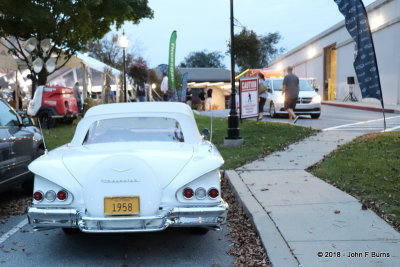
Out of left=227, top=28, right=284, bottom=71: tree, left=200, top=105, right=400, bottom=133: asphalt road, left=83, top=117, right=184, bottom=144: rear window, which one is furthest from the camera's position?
left=227, top=28, right=284, bottom=71: tree

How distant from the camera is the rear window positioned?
5352mm

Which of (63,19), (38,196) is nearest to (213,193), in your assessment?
(38,196)

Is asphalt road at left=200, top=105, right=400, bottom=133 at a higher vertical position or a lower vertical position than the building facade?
lower

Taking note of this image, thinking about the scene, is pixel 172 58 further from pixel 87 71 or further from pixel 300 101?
pixel 87 71

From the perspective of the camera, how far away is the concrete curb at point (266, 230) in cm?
403

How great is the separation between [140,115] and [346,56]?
102ft

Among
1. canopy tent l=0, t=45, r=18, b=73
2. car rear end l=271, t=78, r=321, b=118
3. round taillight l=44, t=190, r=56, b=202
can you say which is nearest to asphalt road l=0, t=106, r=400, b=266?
round taillight l=44, t=190, r=56, b=202

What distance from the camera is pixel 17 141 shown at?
6.61 metres

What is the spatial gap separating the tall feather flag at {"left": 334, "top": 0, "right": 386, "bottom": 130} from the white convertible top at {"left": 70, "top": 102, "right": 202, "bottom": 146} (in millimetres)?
5710

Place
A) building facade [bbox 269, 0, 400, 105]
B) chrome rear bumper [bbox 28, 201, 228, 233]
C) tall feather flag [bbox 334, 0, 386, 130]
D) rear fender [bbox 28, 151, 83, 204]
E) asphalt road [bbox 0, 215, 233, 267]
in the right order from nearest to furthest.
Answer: chrome rear bumper [bbox 28, 201, 228, 233] → rear fender [bbox 28, 151, 83, 204] → asphalt road [bbox 0, 215, 233, 267] → tall feather flag [bbox 334, 0, 386, 130] → building facade [bbox 269, 0, 400, 105]

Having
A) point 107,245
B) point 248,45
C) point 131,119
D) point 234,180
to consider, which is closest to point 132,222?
point 107,245

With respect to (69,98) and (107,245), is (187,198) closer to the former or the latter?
(107,245)

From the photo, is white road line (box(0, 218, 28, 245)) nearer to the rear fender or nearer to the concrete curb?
the rear fender

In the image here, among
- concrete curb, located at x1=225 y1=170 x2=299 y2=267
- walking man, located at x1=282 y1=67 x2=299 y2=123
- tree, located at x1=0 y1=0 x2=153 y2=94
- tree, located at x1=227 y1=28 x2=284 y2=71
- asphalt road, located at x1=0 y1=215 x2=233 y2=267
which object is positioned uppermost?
tree, located at x1=227 y1=28 x2=284 y2=71
